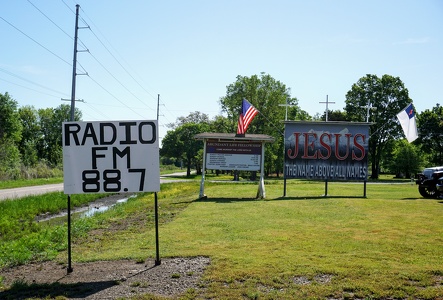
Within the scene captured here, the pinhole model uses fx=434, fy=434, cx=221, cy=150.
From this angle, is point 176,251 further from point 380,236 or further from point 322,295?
point 380,236

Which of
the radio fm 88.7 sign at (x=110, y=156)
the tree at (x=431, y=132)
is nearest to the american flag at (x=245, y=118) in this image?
the radio fm 88.7 sign at (x=110, y=156)

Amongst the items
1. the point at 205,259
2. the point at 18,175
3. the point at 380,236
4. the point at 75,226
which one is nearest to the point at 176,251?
the point at 205,259

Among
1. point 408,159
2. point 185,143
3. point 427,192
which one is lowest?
point 427,192

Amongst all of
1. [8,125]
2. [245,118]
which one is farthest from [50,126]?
[245,118]

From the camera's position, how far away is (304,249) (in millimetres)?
8531

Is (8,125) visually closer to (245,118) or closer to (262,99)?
(262,99)

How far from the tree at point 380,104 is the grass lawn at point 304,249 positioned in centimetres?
4494

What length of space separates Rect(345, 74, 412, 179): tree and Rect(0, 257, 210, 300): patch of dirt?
175 ft

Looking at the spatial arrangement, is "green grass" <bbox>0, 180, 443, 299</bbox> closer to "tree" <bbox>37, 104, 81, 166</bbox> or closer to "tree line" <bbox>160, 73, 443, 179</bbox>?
"tree line" <bbox>160, 73, 443, 179</bbox>

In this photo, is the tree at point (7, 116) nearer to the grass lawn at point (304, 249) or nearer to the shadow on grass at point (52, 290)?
the grass lawn at point (304, 249)

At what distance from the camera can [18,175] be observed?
141 ft

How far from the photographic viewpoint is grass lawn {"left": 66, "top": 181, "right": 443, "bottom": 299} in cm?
620

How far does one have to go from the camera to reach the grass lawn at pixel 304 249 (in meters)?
6.20

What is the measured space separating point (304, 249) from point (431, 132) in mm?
57278
